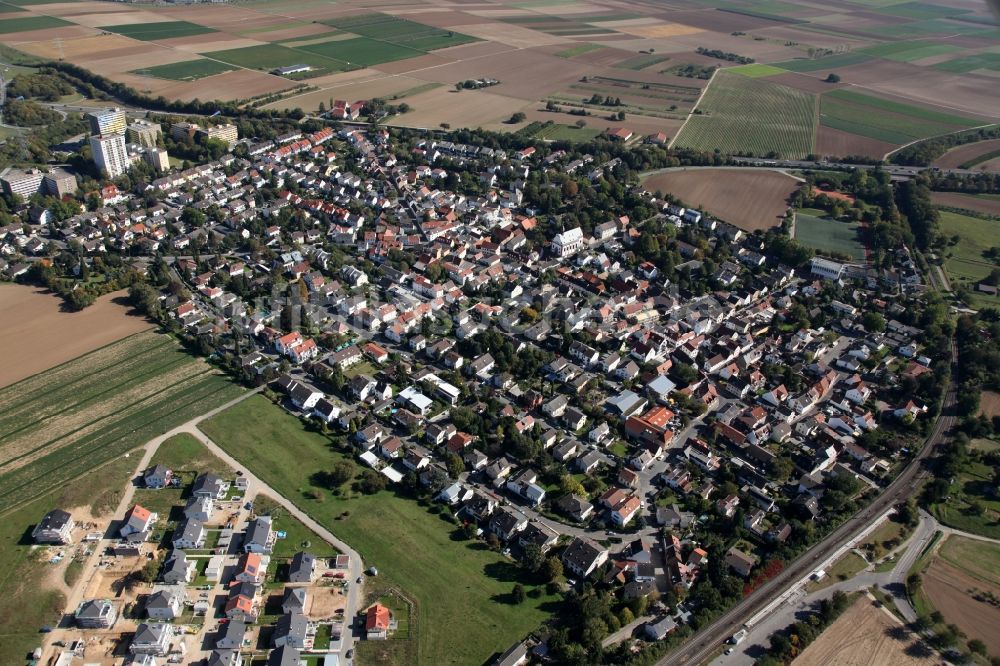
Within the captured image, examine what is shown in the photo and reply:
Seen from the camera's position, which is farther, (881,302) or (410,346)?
(881,302)

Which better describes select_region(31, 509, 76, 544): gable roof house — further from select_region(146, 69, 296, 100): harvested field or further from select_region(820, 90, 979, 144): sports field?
select_region(820, 90, 979, 144): sports field

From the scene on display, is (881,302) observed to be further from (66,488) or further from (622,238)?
(66,488)

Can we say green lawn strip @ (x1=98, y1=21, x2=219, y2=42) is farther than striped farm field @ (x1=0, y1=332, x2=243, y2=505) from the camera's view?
Yes

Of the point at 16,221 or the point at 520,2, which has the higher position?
the point at 520,2

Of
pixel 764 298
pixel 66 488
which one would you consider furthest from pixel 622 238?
pixel 66 488

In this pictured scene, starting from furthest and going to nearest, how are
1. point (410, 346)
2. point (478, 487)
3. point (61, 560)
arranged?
point (410, 346) < point (478, 487) < point (61, 560)

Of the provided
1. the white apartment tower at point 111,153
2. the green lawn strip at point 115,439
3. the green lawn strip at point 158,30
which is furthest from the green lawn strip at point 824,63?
the green lawn strip at point 115,439

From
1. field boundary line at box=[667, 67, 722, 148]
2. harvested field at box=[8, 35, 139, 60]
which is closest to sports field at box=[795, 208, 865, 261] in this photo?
field boundary line at box=[667, 67, 722, 148]

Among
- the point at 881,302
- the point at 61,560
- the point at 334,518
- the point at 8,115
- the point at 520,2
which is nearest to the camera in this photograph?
the point at 61,560
